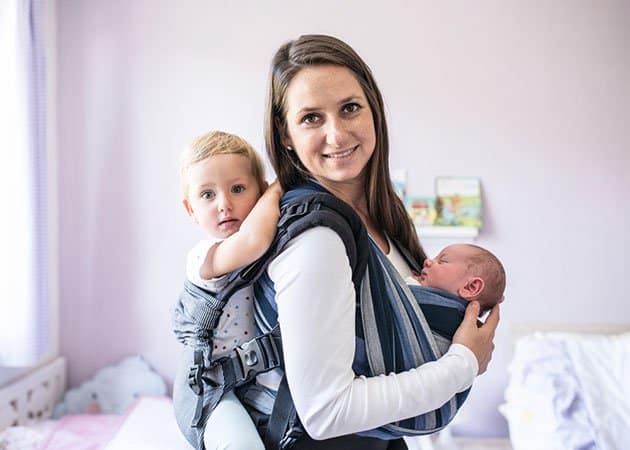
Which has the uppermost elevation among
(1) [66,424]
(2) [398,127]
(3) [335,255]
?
(2) [398,127]

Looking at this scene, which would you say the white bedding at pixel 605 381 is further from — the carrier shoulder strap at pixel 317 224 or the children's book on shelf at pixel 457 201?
the carrier shoulder strap at pixel 317 224

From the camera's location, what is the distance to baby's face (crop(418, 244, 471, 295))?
120 centimetres

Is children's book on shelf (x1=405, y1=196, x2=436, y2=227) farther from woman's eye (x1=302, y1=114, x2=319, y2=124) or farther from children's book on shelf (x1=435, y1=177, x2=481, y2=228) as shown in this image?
woman's eye (x1=302, y1=114, x2=319, y2=124)

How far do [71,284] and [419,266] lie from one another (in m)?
2.27

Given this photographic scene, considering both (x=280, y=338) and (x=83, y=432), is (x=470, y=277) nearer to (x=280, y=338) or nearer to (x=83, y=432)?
(x=280, y=338)

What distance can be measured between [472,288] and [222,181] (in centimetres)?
52

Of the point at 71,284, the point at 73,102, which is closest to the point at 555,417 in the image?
the point at 71,284

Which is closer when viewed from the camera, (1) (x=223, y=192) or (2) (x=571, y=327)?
(1) (x=223, y=192)

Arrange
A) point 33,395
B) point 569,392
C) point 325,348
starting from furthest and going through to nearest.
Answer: point 33,395
point 569,392
point 325,348

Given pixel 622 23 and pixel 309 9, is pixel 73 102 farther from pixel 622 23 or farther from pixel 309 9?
pixel 622 23

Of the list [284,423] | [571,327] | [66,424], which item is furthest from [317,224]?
[571,327]

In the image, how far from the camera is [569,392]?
2445mm

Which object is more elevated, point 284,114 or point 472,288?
point 284,114

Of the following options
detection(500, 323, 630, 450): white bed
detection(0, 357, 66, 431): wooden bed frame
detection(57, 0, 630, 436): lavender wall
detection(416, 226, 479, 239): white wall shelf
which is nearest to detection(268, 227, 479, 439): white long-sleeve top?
detection(500, 323, 630, 450): white bed
